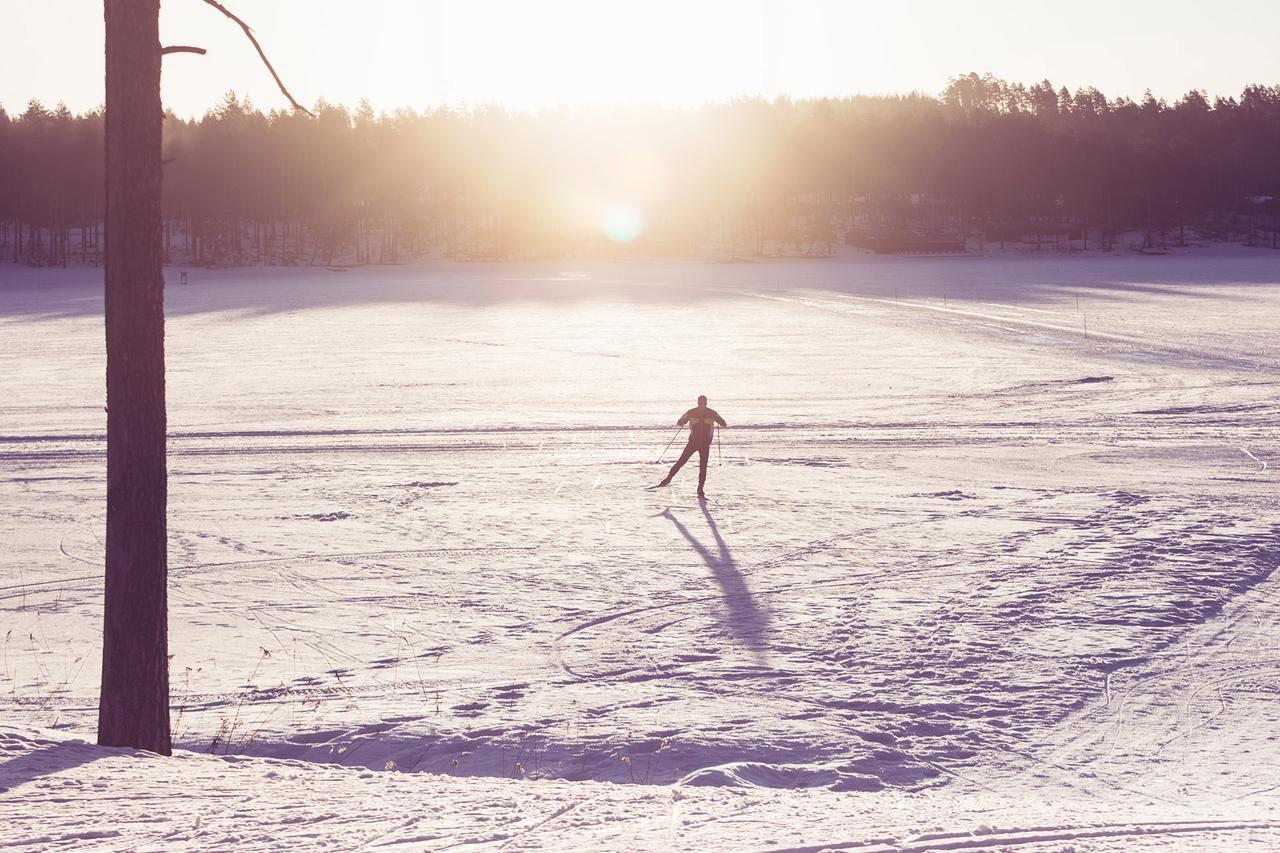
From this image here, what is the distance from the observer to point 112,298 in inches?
282

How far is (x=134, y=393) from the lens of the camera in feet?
23.7

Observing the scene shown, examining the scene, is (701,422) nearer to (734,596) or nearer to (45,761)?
(734,596)

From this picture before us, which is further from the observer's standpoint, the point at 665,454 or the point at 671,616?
the point at 665,454

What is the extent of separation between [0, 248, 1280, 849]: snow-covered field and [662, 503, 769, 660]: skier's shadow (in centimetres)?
8

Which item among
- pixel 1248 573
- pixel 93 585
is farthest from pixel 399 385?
pixel 1248 573

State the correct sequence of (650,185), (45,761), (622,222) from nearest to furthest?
(45,761) → (622,222) → (650,185)

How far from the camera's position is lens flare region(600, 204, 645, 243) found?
112 m

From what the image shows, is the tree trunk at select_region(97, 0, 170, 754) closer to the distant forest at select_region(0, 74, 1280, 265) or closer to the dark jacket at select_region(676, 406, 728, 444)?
the dark jacket at select_region(676, 406, 728, 444)

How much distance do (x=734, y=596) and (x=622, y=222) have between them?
10850cm

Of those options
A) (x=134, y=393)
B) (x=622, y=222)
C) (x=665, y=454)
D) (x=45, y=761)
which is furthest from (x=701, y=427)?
(x=622, y=222)

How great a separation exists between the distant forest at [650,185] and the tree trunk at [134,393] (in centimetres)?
9271

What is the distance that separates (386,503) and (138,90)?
9913 mm

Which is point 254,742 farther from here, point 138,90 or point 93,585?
point 93,585

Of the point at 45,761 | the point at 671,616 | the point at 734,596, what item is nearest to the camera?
the point at 45,761
